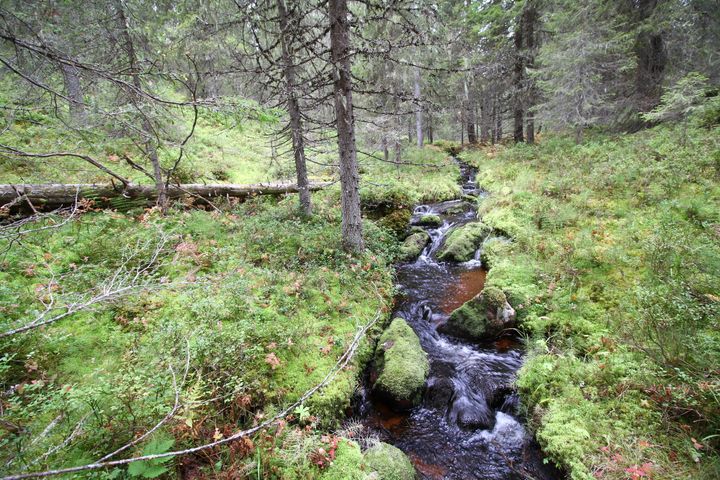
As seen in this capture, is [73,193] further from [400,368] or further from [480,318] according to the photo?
[480,318]

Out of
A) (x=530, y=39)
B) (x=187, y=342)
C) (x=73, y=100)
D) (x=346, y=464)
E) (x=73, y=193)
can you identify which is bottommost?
(x=346, y=464)

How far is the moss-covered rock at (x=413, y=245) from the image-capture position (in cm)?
1066


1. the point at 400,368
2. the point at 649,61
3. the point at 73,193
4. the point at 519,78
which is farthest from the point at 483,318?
the point at 519,78

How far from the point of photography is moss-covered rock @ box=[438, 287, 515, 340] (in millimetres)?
6938

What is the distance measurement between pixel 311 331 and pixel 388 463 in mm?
2461

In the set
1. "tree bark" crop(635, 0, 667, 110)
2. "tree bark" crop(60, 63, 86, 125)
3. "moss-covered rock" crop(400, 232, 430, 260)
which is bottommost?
"moss-covered rock" crop(400, 232, 430, 260)

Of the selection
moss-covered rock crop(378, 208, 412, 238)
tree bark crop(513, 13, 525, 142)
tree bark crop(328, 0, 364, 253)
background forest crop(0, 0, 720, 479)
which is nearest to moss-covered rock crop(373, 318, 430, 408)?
background forest crop(0, 0, 720, 479)

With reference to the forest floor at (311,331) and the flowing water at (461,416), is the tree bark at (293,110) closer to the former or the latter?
the forest floor at (311,331)

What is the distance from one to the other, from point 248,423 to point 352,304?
341cm

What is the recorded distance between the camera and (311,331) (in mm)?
5832

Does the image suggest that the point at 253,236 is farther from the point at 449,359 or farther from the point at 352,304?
the point at 449,359

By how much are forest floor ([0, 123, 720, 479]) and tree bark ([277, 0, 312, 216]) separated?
0.84 meters

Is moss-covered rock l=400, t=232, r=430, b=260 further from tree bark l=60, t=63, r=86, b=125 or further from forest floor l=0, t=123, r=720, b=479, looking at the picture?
tree bark l=60, t=63, r=86, b=125

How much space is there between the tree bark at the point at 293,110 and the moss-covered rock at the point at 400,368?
555 centimetres
